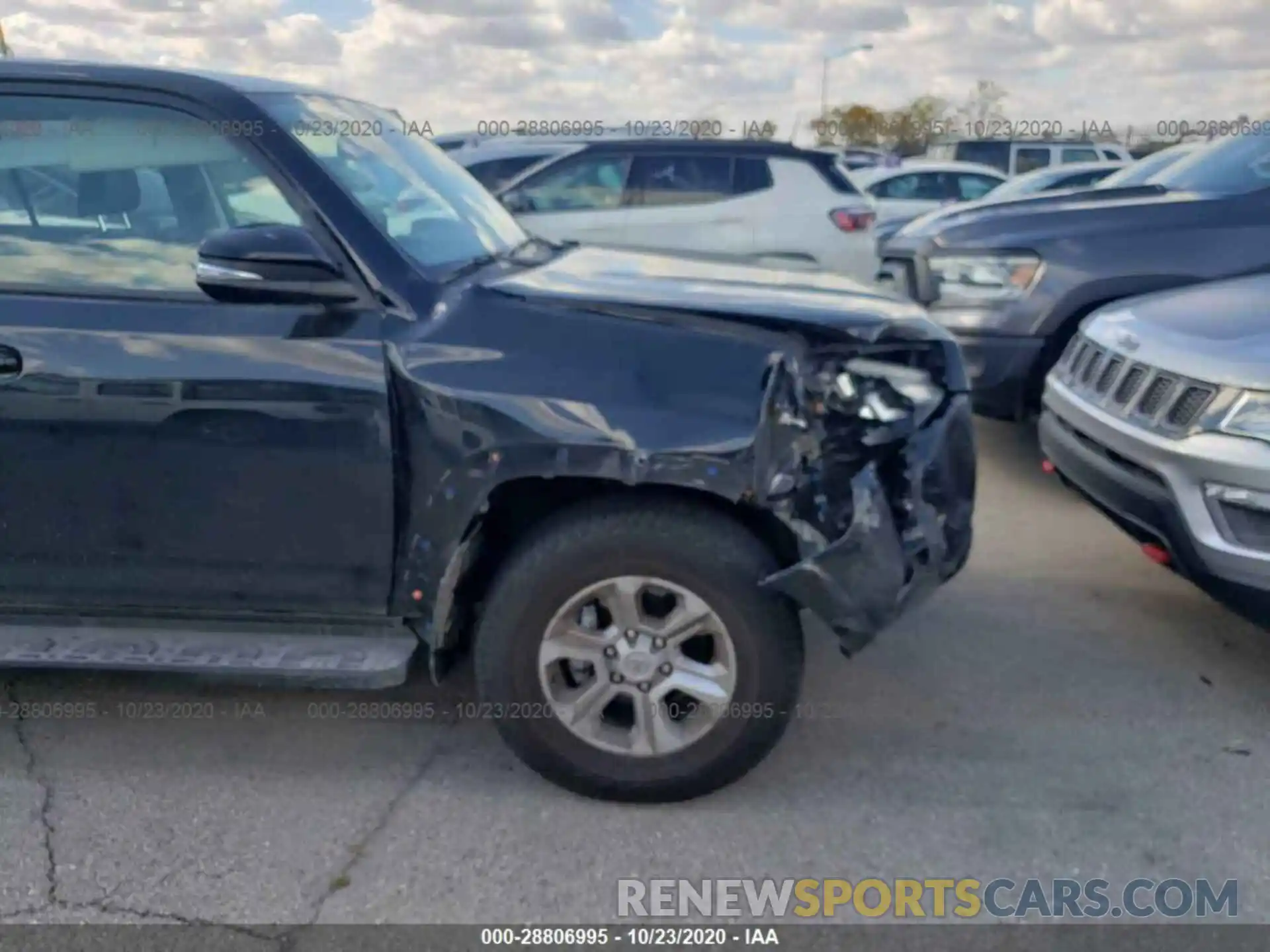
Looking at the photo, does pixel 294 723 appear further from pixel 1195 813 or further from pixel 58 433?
pixel 1195 813

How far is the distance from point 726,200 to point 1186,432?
625 centimetres

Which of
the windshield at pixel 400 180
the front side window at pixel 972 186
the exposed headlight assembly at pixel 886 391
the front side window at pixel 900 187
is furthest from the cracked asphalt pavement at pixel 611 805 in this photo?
the front side window at pixel 972 186

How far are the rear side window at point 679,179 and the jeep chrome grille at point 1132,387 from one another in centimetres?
509

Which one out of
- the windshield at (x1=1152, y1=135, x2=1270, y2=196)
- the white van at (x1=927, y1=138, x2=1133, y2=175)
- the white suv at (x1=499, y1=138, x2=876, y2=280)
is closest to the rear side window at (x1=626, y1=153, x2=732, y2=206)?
the white suv at (x1=499, y1=138, x2=876, y2=280)

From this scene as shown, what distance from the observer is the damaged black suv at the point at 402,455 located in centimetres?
285

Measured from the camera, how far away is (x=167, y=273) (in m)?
3.03

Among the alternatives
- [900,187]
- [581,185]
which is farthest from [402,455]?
[900,187]

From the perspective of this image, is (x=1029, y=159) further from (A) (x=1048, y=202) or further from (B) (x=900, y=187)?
(A) (x=1048, y=202)

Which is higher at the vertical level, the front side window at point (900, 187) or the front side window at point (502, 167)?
the front side window at point (502, 167)

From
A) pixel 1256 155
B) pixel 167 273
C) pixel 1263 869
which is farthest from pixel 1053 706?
pixel 1256 155

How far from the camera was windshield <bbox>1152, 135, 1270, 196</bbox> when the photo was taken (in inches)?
218

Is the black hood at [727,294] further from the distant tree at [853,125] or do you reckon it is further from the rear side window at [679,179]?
the distant tree at [853,125]

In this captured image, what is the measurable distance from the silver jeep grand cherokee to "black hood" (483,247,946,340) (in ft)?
2.82

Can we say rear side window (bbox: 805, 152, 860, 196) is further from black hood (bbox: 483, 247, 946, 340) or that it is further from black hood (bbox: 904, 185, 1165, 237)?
black hood (bbox: 483, 247, 946, 340)
